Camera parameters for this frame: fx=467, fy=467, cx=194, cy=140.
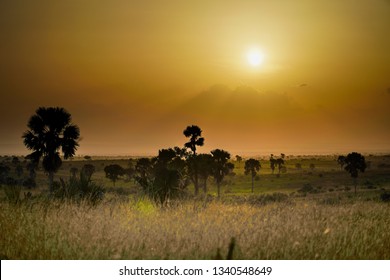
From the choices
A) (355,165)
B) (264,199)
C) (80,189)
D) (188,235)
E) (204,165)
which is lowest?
(264,199)

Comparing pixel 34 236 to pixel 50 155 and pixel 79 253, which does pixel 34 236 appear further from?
pixel 50 155

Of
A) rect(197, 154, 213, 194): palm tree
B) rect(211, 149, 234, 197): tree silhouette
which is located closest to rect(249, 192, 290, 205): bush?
rect(197, 154, 213, 194): palm tree

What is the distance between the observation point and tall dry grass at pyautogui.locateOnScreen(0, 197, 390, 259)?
25.0 ft

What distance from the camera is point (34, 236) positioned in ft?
27.9

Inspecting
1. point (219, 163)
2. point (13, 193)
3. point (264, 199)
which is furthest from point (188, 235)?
point (219, 163)

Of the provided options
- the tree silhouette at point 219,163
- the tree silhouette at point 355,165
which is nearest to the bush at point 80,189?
the tree silhouette at point 219,163

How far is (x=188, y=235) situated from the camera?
8.34 m

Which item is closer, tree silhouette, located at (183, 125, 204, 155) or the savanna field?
the savanna field

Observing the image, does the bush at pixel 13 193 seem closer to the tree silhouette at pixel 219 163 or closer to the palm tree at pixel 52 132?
the palm tree at pixel 52 132

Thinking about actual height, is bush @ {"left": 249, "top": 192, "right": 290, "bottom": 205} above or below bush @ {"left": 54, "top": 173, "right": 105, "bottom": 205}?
below

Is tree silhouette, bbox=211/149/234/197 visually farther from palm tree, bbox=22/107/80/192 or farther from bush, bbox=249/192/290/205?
palm tree, bbox=22/107/80/192

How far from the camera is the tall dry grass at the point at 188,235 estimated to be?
25.0ft

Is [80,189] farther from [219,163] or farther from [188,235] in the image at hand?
[219,163]
